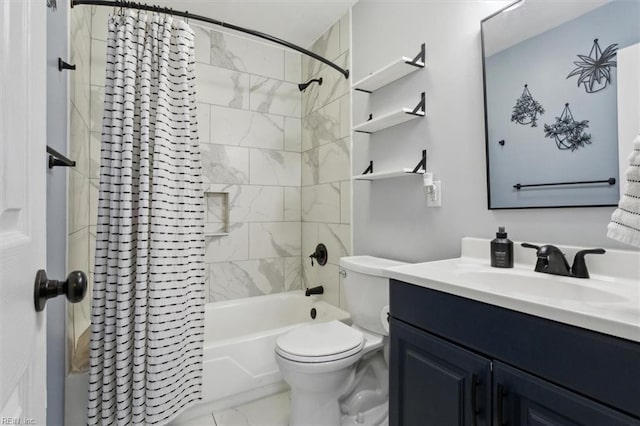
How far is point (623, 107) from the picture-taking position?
99 centimetres

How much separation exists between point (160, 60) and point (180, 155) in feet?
1.43

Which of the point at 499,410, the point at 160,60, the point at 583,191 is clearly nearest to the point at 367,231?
the point at 583,191

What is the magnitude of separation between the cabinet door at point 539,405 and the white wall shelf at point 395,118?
3.97ft

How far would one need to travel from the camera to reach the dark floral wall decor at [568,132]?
109cm

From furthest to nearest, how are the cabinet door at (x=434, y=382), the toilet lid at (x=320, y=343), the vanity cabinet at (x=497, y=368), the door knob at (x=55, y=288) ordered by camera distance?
the toilet lid at (x=320, y=343), the cabinet door at (x=434, y=382), the vanity cabinet at (x=497, y=368), the door knob at (x=55, y=288)

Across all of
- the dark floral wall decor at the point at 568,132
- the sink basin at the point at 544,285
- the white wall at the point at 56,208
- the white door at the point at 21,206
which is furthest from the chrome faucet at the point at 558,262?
the white wall at the point at 56,208

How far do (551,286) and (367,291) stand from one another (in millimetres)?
816

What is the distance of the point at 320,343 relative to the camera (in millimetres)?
1508

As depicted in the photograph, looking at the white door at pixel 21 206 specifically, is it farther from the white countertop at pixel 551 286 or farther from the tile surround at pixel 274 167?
the tile surround at pixel 274 167

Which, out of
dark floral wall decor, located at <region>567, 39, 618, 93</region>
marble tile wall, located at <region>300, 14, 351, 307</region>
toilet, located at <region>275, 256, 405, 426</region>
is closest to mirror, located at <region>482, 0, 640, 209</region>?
dark floral wall decor, located at <region>567, 39, 618, 93</region>

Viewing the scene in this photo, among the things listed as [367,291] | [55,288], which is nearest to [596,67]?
[367,291]

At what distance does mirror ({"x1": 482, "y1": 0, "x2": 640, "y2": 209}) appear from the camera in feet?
3.39

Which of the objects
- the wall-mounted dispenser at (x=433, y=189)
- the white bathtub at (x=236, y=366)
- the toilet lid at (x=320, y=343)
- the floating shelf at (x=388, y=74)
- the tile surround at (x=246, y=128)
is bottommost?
the white bathtub at (x=236, y=366)

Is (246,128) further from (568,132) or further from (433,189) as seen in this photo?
(568,132)
